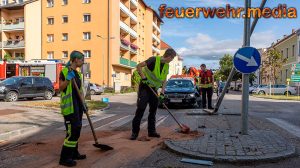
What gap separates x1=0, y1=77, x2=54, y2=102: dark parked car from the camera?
21764mm

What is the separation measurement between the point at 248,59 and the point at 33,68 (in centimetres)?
2634

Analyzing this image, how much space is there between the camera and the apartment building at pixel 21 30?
51.2 m

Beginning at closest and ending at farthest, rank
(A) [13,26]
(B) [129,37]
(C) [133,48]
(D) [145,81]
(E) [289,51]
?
1. (D) [145,81]
2. (A) [13,26]
3. (E) [289,51]
4. (B) [129,37]
5. (C) [133,48]

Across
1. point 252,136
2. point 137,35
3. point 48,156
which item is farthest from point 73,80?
point 137,35

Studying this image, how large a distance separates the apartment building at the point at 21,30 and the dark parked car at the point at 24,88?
28.8 metres

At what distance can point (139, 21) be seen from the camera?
6569 cm

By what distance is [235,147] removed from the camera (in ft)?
21.4

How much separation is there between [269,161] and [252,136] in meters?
1.91

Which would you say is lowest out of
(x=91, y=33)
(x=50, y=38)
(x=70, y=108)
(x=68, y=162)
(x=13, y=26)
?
(x=68, y=162)

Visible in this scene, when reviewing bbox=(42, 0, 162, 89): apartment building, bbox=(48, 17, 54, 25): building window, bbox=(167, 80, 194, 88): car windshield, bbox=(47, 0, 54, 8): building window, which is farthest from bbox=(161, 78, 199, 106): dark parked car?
bbox=(47, 0, 54, 8): building window

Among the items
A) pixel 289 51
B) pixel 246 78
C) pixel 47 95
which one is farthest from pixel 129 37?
pixel 246 78

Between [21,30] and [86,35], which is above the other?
[21,30]

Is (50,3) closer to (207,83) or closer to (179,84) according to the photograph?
(179,84)

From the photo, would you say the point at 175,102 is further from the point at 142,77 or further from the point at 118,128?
the point at 142,77
